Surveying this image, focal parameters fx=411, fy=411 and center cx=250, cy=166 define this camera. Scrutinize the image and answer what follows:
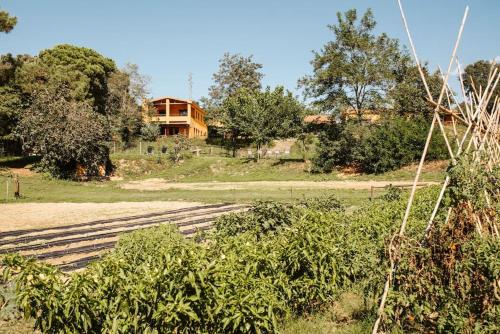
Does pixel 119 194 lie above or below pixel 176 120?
below

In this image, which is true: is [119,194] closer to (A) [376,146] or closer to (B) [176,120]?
(A) [376,146]

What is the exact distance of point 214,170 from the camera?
125 feet

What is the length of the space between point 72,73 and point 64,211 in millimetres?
26914

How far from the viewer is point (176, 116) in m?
62.9

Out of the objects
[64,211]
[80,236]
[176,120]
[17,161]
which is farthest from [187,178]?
[176,120]

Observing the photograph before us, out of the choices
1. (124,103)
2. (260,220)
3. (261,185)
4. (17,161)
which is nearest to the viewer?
(260,220)

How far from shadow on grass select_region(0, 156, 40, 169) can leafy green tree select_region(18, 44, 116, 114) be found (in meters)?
6.35

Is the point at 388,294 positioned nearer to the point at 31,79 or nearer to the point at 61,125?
the point at 61,125

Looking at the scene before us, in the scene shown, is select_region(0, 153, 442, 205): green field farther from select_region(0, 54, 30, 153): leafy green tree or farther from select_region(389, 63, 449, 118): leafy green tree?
select_region(389, 63, 449, 118): leafy green tree

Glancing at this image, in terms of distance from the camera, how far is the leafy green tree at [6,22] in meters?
30.0

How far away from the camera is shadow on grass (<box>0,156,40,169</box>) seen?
34906 mm

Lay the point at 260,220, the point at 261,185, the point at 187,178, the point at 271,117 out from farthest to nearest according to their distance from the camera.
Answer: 1. the point at 271,117
2. the point at 187,178
3. the point at 261,185
4. the point at 260,220

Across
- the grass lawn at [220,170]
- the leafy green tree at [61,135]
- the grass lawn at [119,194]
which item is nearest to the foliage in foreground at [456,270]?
the grass lawn at [119,194]

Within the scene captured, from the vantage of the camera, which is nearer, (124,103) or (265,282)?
(265,282)
